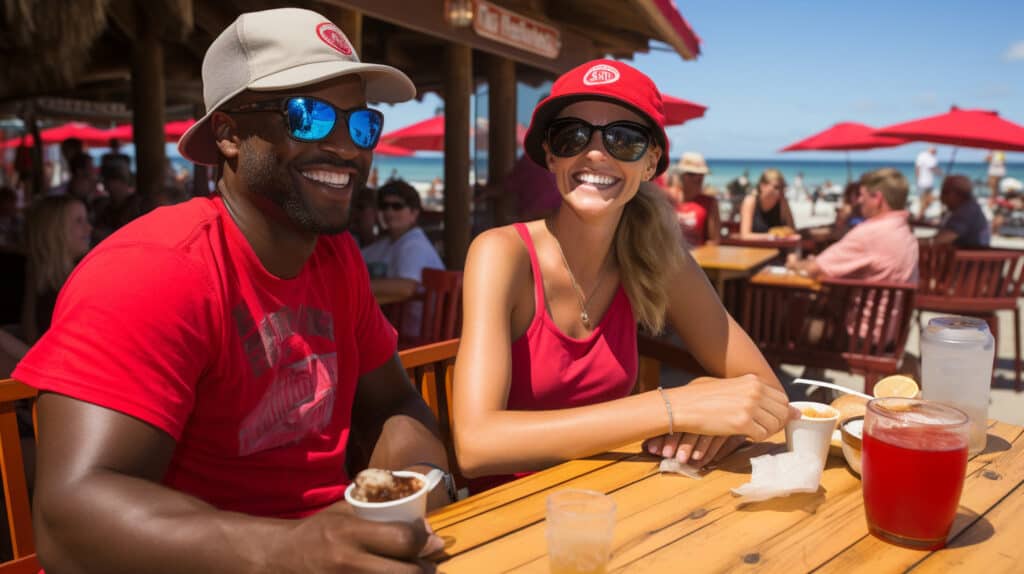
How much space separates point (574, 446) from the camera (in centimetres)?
174

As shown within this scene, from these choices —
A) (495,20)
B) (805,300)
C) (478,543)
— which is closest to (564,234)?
(478,543)

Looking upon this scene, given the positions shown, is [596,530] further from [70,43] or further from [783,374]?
[70,43]

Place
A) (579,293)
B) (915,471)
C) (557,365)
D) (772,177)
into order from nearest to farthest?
(915,471) → (557,365) → (579,293) → (772,177)

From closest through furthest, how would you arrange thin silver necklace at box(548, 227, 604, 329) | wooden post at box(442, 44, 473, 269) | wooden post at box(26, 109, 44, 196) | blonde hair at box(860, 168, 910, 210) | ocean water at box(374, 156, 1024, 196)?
1. thin silver necklace at box(548, 227, 604, 329)
2. blonde hair at box(860, 168, 910, 210)
3. wooden post at box(442, 44, 473, 269)
4. wooden post at box(26, 109, 44, 196)
5. ocean water at box(374, 156, 1024, 196)

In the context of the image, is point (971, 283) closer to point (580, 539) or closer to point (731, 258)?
point (731, 258)

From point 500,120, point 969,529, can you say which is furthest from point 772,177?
point 969,529

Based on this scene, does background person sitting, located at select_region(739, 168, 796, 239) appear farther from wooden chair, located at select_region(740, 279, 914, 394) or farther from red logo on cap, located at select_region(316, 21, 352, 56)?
red logo on cap, located at select_region(316, 21, 352, 56)

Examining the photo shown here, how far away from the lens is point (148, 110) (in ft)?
26.0

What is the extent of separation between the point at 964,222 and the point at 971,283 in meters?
1.60

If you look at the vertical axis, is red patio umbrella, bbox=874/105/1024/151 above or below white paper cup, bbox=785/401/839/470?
above

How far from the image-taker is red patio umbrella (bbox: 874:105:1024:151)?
8.36 meters

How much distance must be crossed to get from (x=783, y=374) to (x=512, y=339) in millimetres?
4864

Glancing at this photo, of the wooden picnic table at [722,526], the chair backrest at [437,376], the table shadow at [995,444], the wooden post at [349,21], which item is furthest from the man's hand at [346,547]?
the wooden post at [349,21]

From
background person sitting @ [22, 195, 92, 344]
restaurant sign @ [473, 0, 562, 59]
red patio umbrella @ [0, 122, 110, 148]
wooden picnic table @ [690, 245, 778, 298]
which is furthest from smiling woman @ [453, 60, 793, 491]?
red patio umbrella @ [0, 122, 110, 148]
